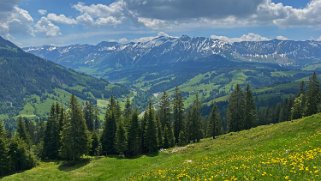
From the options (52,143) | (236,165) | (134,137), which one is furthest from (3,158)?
(236,165)

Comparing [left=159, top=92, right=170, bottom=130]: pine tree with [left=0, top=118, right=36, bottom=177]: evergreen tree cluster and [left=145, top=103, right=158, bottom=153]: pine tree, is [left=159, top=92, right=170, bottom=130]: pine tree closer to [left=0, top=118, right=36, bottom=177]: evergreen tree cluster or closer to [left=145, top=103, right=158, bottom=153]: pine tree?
[left=145, top=103, right=158, bottom=153]: pine tree

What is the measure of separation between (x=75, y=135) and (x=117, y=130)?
34.7ft

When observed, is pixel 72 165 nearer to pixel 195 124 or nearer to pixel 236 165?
pixel 195 124

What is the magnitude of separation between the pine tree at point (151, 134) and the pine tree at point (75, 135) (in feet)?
52.7

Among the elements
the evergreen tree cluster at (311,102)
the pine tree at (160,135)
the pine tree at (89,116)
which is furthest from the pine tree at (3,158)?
the evergreen tree cluster at (311,102)

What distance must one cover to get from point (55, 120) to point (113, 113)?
626 inches

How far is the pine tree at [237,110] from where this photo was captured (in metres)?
121

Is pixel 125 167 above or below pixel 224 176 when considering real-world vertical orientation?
below

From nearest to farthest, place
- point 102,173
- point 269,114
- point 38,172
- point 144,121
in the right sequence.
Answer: point 102,173 < point 38,172 < point 144,121 < point 269,114

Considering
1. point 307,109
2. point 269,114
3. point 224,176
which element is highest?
point 224,176

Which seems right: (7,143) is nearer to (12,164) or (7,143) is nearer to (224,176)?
(12,164)

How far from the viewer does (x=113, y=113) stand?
95.7 m

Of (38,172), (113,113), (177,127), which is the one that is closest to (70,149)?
(38,172)

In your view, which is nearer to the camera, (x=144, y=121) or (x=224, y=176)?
(x=224, y=176)
